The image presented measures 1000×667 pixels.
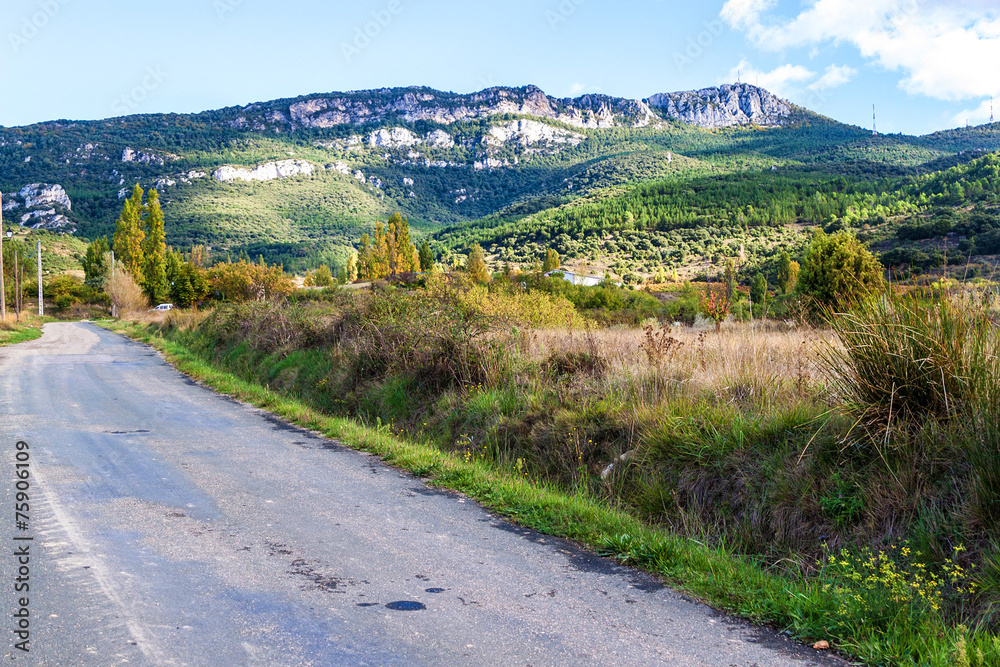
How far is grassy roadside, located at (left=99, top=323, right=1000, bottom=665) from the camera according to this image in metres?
3.09

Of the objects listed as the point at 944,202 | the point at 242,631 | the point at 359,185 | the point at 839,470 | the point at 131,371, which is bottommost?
the point at 131,371

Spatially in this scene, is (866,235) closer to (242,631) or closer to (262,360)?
(262,360)

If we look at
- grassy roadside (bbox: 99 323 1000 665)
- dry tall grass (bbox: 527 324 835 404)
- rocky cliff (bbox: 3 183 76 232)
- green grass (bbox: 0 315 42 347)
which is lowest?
green grass (bbox: 0 315 42 347)

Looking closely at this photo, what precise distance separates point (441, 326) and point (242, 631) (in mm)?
7655

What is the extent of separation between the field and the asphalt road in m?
0.41

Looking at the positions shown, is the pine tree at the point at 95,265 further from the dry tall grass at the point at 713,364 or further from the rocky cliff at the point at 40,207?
the dry tall grass at the point at 713,364

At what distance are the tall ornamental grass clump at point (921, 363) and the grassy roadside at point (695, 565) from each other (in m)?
1.58

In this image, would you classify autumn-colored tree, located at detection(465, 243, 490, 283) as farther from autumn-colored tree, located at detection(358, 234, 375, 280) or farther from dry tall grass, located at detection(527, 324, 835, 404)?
autumn-colored tree, located at detection(358, 234, 375, 280)

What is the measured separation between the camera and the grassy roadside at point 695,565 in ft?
10.1

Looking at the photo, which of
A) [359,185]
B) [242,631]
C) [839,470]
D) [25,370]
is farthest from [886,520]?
[359,185]

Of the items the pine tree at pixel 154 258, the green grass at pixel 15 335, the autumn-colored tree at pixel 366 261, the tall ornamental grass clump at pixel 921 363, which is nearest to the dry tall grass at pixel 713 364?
the tall ornamental grass clump at pixel 921 363

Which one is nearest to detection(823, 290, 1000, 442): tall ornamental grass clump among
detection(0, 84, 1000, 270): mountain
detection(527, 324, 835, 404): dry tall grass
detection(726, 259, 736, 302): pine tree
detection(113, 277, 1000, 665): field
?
detection(113, 277, 1000, 665): field

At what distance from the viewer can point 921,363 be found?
4.74 m

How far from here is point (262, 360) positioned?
53.5 ft
